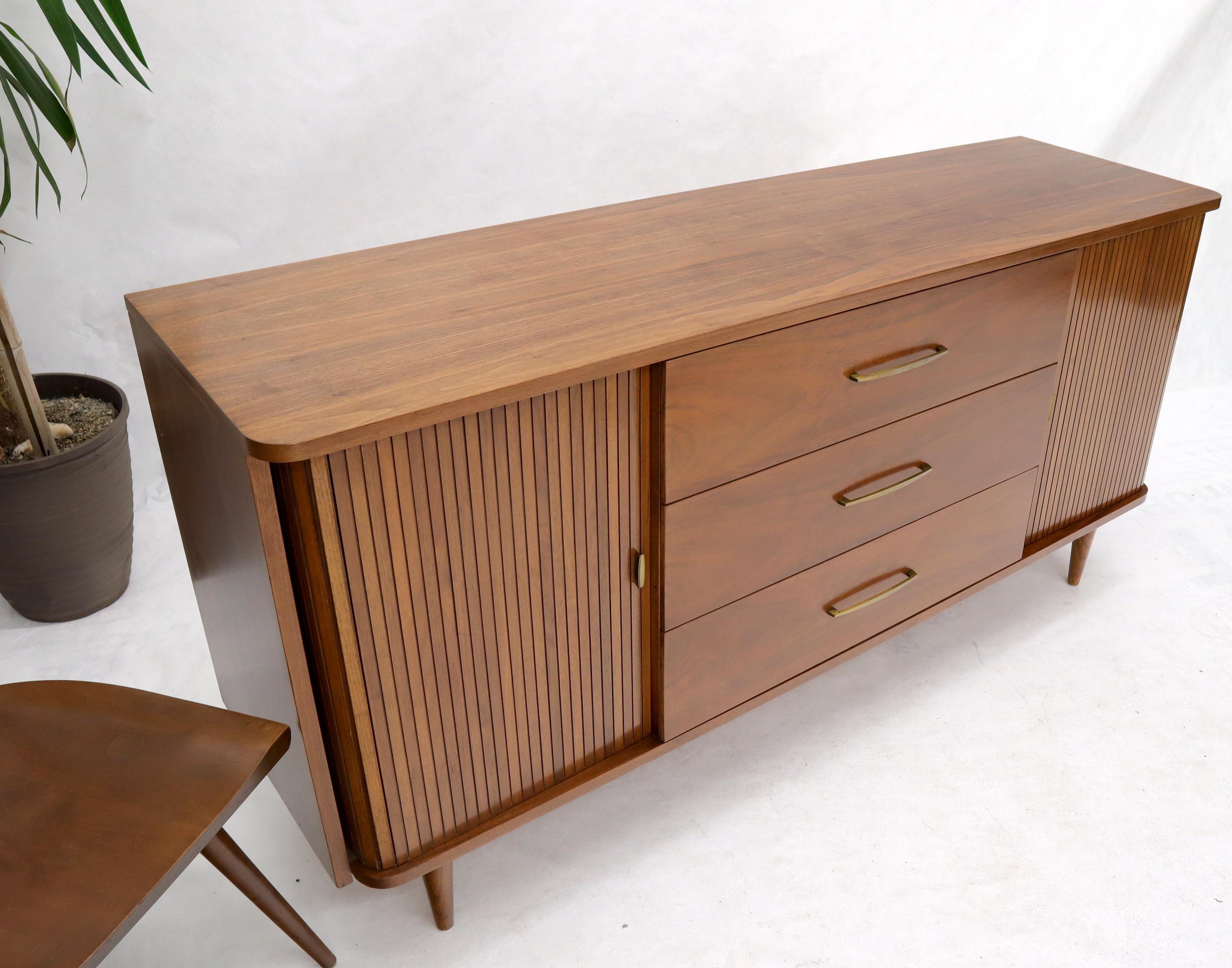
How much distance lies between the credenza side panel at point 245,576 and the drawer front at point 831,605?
497mm

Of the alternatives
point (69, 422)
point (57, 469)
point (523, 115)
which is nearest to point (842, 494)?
point (523, 115)

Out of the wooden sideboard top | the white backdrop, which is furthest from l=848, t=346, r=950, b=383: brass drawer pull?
the white backdrop

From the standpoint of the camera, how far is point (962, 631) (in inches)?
80.8

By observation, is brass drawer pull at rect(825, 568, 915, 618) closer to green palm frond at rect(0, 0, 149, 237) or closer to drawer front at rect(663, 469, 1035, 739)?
drawer front at rect(663, 469, 1035, 739)

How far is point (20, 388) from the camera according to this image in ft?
6.20

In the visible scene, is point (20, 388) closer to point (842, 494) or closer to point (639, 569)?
point (639, 569)

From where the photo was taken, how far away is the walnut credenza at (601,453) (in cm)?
115

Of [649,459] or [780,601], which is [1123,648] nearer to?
[780,601]

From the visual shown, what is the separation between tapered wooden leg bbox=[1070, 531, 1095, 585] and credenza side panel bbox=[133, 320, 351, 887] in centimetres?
→ 155

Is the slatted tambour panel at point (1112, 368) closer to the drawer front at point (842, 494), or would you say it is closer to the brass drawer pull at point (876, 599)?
the drawer front at point (842, 494)

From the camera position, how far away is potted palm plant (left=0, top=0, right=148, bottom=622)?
1.89 m

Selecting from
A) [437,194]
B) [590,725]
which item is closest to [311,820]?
[590,725]

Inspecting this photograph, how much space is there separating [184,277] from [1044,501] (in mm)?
1866

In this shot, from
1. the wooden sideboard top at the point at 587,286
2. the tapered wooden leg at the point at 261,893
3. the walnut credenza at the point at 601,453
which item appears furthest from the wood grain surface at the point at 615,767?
the wooden sideboard top at the point at 587,286
